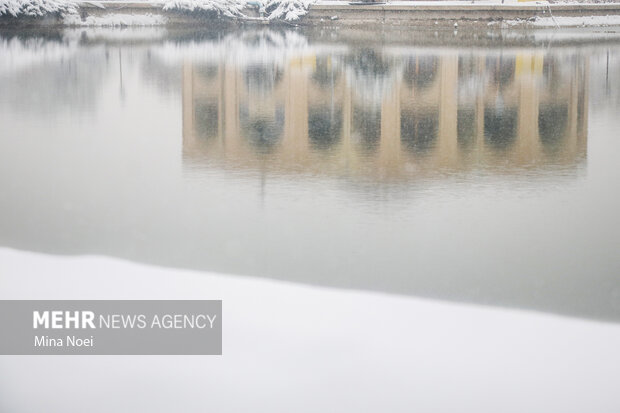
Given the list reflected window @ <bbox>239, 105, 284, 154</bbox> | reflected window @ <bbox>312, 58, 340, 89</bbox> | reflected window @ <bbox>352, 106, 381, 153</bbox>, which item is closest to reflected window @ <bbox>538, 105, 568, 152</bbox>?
reflected window @ <bbox>352, 106, 381, 153</bbox>

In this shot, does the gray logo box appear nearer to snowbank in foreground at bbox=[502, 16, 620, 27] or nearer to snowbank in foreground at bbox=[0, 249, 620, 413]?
snowbank in foreground at bbox=[0, 249, 620, 413]

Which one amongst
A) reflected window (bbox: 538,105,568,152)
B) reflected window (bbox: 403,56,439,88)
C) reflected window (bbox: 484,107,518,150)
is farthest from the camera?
reflected window (bbox: 403,56,439,88)

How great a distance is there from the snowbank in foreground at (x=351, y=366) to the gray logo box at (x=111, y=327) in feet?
0.15

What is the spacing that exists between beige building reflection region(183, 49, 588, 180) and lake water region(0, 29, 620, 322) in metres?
0.02

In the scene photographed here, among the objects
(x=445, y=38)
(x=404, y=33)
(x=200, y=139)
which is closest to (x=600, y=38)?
(x=445, y=38)

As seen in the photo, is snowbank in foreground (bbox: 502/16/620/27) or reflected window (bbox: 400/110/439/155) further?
snowbank in foreground (bbox: 502/16/620/27)

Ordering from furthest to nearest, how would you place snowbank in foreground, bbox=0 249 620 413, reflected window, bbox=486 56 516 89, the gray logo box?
1. reflected window, bbox=486 56 516 89
2. the gray logo box
3. snowbank in foreground, bbox=0 249 620 413

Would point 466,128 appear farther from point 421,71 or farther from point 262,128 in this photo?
point 421,71

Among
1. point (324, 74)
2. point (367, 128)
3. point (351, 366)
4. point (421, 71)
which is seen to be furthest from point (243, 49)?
point (351, 366)

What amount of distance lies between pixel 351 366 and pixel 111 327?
74cm

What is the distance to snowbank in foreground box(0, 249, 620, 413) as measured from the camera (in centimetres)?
232

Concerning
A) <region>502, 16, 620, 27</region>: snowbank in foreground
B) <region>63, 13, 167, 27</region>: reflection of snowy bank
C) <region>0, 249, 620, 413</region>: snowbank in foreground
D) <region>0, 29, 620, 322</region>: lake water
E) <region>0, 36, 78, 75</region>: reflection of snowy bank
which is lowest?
<region>0, 249, 620, 413</region>: snowbank in foreground

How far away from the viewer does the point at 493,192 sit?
404 cm

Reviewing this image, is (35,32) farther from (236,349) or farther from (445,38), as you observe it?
(236,349)
